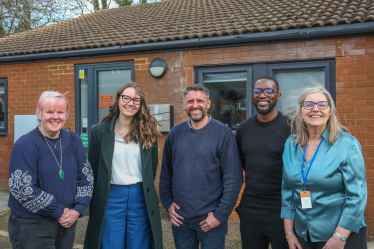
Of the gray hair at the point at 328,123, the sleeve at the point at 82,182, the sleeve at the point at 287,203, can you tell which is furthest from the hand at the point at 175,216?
the gray hair at the point at 328,123

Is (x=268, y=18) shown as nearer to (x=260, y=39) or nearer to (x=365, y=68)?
(x=260, y=39)

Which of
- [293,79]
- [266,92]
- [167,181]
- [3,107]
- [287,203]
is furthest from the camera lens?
[3,107]

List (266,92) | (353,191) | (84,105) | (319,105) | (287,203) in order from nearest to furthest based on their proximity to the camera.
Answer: (353,191), (319,105), (287,203), (266,92), (84,105)

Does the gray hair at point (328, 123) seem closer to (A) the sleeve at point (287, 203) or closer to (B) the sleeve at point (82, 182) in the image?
(A) the sleeve at point (287, 203)

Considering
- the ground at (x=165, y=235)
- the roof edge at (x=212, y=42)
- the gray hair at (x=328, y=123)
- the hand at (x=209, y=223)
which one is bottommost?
the ground at (x=165, y=235)

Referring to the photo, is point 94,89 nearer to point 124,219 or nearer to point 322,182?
point 124,219

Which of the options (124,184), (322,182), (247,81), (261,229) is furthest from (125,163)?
(247,81)

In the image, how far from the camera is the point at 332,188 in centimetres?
204

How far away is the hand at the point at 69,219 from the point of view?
237 centimetres

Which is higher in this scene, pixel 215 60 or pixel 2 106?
pixel 215 60

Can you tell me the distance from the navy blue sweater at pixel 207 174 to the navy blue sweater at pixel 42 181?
783mm

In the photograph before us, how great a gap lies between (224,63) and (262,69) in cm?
64

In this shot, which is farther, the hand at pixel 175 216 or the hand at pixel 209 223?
the hand at pixel 175 216

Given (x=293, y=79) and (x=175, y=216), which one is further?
(x=293, y=79)
